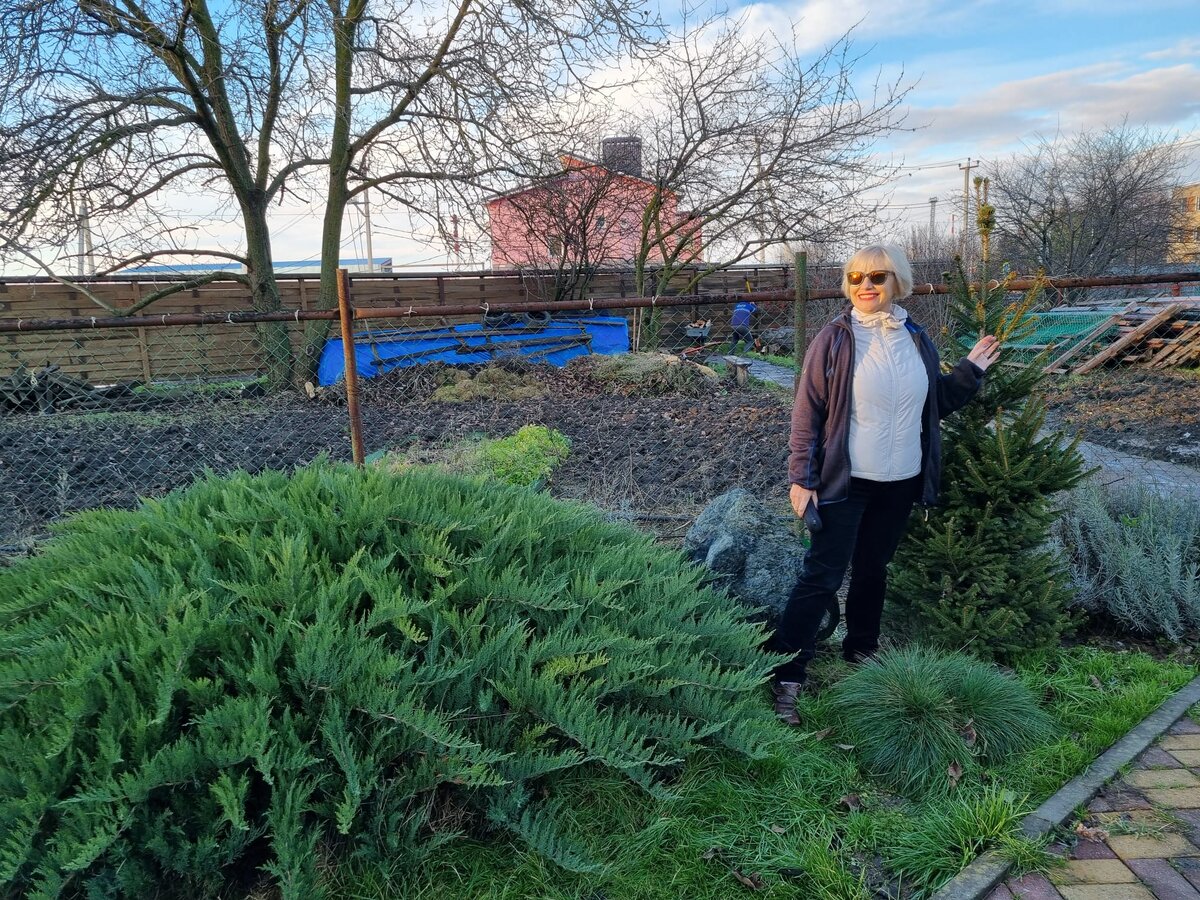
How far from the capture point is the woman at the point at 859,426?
288 cm

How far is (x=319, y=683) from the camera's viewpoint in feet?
6.75

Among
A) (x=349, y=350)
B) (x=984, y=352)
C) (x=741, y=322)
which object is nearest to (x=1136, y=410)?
(x=984, y=352)

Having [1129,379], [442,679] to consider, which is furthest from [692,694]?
[1129,379]

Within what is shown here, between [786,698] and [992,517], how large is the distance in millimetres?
1134

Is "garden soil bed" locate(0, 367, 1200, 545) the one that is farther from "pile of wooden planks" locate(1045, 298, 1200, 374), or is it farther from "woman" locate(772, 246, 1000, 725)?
"woman" locate(772, 246, 1000, 725)

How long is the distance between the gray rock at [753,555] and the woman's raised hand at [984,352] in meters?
1.09

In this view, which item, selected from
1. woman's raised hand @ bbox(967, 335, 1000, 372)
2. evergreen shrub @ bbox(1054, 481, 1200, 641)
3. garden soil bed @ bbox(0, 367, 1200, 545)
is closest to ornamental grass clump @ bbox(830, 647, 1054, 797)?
woman's raised hand @ bbox(967, 335, 1000, 372)

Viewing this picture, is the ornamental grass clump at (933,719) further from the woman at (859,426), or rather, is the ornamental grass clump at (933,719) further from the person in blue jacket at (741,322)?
the person in blue jacket at (741,322)

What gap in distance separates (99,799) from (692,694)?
158cm

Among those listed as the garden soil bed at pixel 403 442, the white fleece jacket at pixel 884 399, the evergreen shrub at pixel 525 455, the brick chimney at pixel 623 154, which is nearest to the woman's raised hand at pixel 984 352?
the white fleece jacket at pixel 884 399

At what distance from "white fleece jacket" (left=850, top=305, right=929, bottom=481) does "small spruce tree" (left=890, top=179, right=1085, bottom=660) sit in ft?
1.60

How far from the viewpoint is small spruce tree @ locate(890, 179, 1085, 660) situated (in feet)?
10.5

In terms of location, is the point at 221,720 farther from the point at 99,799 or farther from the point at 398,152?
the point at 398,152

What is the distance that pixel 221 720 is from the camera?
1.93 m
